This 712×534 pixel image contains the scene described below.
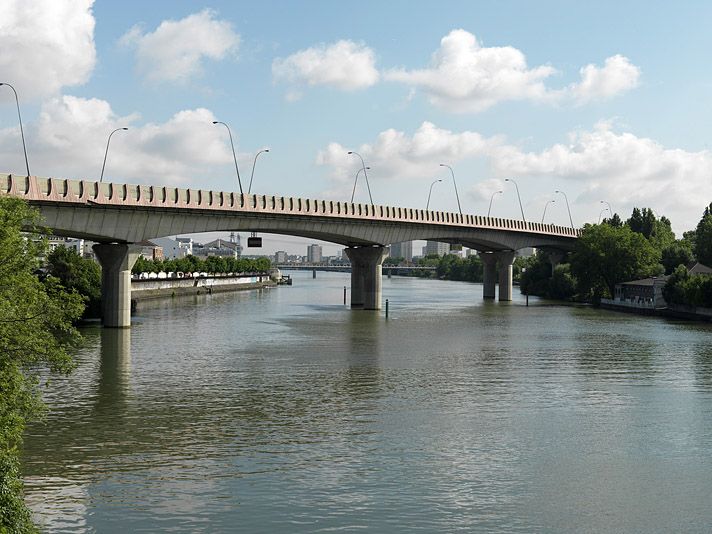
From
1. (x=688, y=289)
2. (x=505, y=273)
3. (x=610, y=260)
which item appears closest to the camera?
(x=688, y=289)

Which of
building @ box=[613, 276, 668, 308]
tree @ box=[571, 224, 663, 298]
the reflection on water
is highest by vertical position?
tree @ box=[571, 224, 663, 298]

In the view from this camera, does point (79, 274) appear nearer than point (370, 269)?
Yes

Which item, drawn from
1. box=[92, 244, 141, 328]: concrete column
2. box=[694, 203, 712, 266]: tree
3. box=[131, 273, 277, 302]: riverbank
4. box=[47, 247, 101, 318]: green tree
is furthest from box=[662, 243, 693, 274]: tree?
box=[92, 244, 141, 328]: concrete column

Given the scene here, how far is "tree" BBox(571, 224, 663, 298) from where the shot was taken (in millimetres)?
124875

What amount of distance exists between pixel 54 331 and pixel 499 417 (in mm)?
45114

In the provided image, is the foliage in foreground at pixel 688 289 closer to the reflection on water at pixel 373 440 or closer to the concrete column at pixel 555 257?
the reflection on water at pixel 373 440

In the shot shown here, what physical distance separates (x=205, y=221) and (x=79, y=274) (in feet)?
41.1

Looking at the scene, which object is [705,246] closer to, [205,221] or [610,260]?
[610,260]

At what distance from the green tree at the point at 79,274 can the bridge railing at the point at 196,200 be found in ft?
43.6

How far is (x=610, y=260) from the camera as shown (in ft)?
412

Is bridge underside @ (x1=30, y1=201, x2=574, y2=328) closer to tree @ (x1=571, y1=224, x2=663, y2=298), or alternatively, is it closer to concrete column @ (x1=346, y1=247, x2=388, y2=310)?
concrete column @ (x1=346, y1=247, x2=388, y2=310)

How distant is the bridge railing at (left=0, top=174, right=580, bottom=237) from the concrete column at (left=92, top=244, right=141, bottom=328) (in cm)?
532

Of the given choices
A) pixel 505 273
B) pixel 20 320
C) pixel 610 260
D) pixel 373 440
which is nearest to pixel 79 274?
pixel 373 440

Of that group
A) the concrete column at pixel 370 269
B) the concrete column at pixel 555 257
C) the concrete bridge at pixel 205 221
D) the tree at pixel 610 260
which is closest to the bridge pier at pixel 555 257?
the concrete column at pixel 555 257
